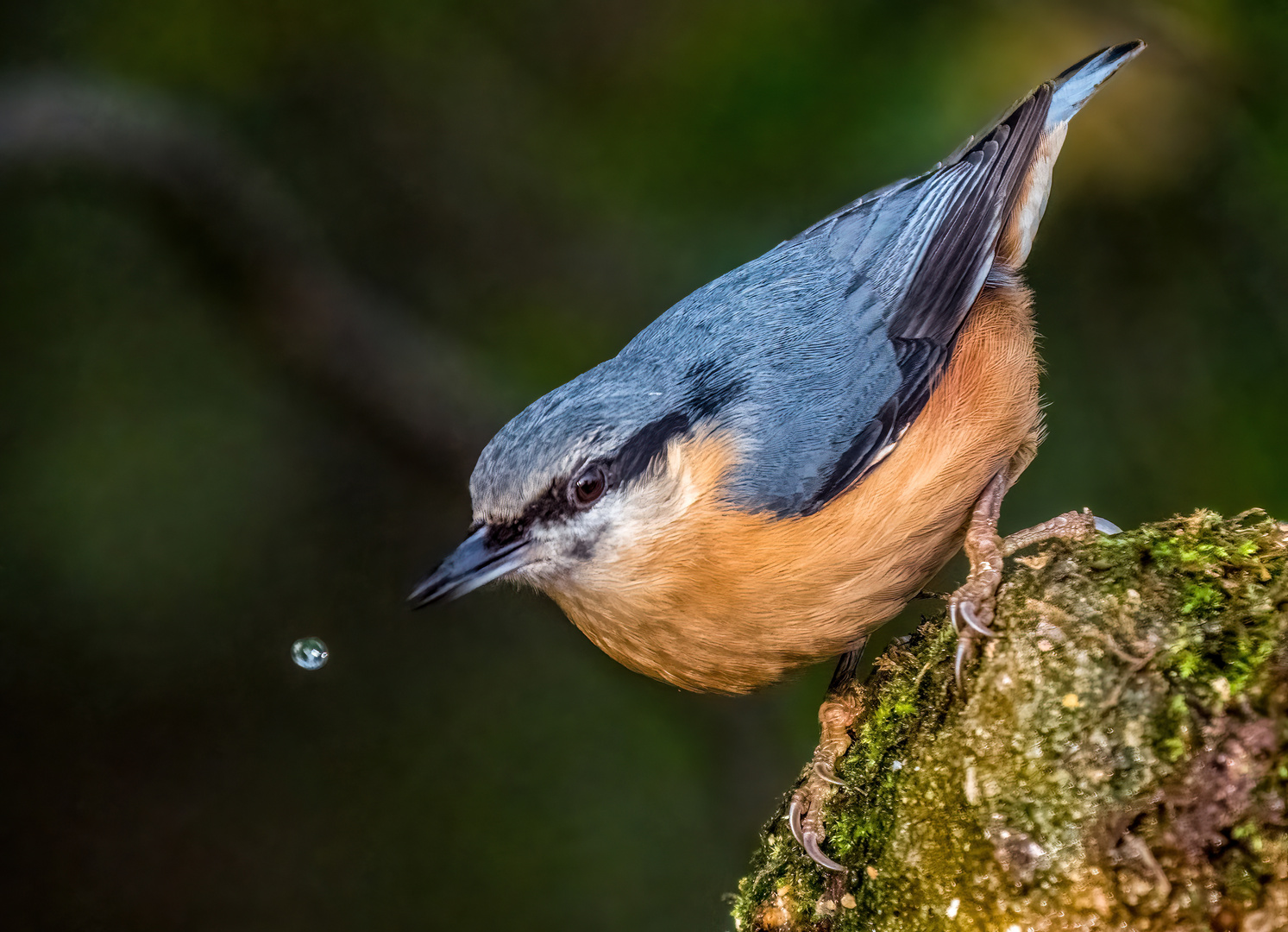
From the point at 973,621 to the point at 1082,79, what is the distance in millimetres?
2047

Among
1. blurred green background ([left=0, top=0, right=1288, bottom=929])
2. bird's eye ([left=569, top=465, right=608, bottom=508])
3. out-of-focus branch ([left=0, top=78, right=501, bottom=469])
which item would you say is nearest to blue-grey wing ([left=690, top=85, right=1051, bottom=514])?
bird's eye ([left=569, top=465, right=608, bottom=508])

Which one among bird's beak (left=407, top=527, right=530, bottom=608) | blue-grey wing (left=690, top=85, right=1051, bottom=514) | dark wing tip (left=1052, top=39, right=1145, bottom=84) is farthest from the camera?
dark wing tip (left=1052, top=39, right=1145, bottom=84)

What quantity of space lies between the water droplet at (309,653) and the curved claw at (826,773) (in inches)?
98.0

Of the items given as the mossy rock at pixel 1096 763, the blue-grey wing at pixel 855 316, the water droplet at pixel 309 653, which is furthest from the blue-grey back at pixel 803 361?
the water droplet at pixel 309 653

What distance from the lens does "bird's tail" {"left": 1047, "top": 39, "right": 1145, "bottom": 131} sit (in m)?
2.80

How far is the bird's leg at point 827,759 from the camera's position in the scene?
5.32 feet

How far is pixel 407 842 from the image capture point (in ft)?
13.1

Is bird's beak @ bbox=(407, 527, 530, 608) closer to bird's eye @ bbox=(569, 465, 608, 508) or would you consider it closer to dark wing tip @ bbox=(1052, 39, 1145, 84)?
bird's eye @ bbox=(569, 465, 608, 508)

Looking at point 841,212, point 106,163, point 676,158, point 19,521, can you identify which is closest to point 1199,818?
point 841,212

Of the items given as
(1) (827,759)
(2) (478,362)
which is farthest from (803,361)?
(2) (478,362)

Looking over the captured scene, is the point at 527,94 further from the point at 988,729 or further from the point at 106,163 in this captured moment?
the point at 988,729

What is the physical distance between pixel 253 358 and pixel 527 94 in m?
1.53

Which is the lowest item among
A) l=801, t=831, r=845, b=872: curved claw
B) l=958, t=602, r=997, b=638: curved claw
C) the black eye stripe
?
l=801, t=831, r=845, b=872: curved claw

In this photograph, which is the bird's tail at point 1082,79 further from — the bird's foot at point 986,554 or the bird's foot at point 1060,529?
the bird's foot at point 1060,529
